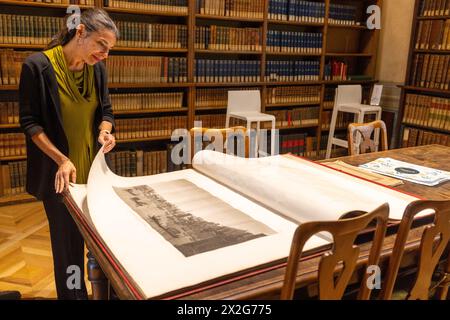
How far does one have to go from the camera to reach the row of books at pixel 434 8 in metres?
4.14

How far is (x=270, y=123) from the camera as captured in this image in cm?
458

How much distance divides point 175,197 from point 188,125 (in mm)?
2962

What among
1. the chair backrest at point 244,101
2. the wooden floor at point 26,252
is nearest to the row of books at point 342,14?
the chair backrest at point 244,101

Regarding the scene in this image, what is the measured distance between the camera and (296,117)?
488cm

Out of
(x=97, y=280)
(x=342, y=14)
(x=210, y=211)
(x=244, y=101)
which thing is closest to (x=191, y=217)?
(x=210, y=211)

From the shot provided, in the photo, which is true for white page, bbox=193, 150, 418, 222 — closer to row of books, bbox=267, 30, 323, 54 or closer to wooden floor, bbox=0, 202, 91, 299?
wooden floor, bbox=0, 202, 91, 299

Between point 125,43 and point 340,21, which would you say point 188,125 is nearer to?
point 125,43

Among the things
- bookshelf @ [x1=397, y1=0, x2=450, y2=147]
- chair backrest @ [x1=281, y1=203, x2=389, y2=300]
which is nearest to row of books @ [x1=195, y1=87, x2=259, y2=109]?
bookshelf @ [x1=397, y1=0, x2=450, y2=147]

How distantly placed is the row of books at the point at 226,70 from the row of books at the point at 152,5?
51 cm

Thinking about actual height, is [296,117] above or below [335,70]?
below

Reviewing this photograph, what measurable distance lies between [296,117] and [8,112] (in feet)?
9.68

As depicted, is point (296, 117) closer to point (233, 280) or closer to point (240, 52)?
point (240, 52)

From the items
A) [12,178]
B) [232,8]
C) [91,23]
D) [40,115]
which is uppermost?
[232,8]

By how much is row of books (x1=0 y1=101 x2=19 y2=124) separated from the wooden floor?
69 cm
